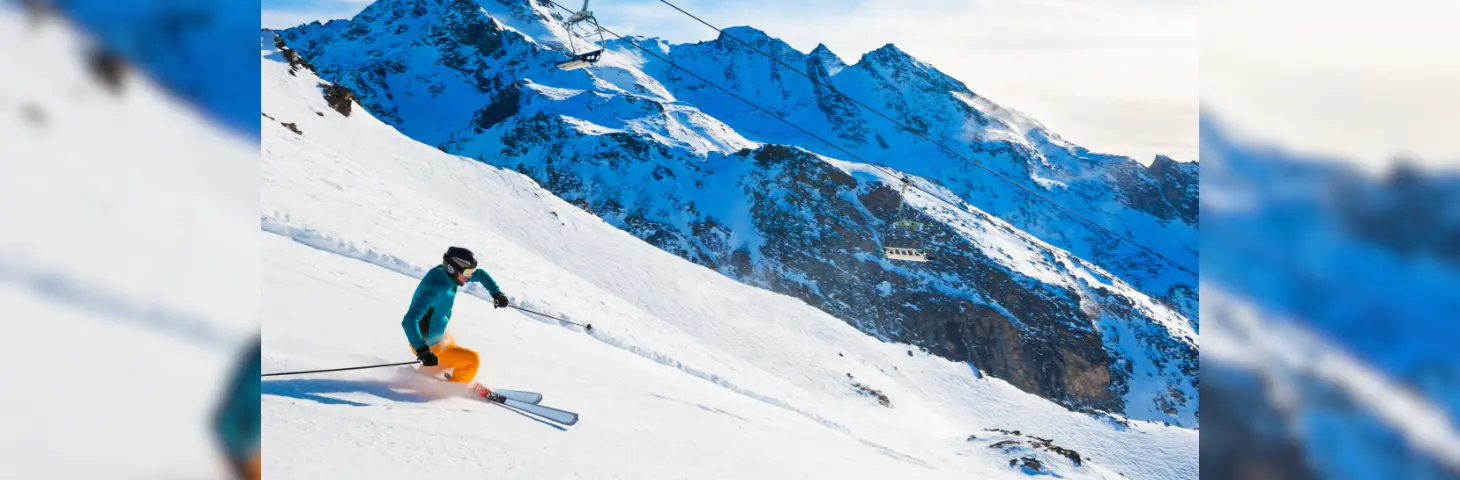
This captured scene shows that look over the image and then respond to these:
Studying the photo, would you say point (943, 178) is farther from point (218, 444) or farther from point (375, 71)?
point (218, 444)

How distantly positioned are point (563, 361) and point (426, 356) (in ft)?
12.6

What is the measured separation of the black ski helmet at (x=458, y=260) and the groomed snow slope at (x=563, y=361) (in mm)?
949

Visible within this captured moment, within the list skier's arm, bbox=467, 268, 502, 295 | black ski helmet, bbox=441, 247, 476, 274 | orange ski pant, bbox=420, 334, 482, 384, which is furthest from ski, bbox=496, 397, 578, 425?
skier's arm, bbox=467, 268, 502, 295

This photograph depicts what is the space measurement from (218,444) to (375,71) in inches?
7359

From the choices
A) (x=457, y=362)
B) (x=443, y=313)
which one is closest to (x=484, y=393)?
(x=457, y=362)

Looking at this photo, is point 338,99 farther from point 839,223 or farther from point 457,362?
point 839,223

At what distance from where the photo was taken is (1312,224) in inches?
70.7

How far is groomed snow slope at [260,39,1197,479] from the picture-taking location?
5707 millimetres

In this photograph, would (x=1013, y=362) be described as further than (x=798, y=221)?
No

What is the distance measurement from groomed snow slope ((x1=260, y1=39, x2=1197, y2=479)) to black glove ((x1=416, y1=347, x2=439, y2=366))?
0.28 meters

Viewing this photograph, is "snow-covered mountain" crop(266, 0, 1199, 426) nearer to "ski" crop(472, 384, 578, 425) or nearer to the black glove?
"ski" crop(472, 384, 578, 425)

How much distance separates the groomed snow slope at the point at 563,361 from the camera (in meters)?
5.71

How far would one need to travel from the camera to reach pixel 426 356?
20.8ft

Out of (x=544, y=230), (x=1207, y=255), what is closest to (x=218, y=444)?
(x=1207, y=255)
